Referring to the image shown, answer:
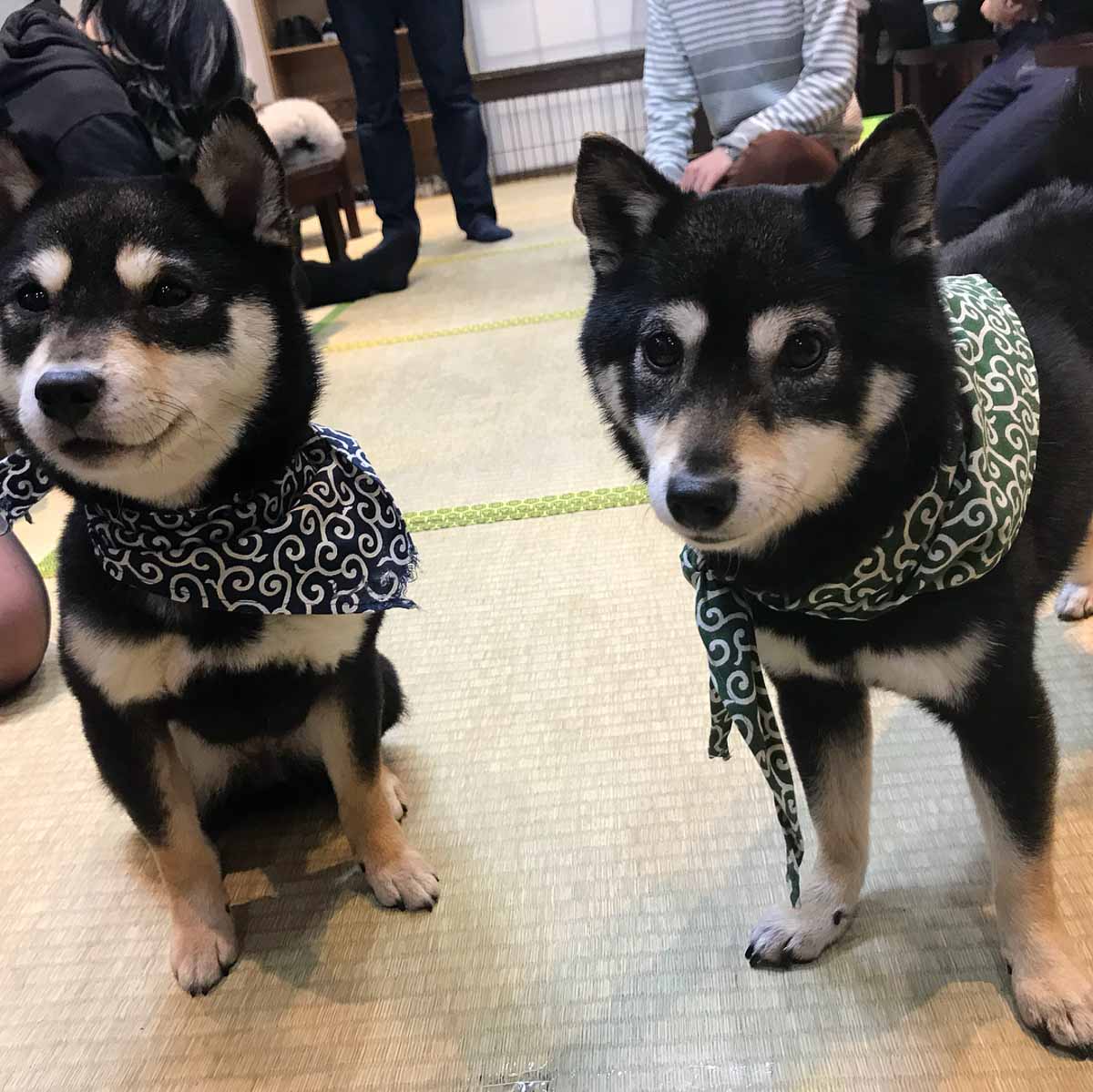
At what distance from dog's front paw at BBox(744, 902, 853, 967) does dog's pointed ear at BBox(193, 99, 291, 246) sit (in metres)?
0.91

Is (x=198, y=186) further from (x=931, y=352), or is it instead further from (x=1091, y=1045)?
(x=1091, y=1045)

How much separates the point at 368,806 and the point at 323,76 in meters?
6.12

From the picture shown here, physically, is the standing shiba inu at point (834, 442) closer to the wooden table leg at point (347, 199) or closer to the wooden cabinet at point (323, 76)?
the wooden table leg at point (347, 199)

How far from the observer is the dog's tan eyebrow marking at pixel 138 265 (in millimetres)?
958

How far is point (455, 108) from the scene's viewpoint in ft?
14.2

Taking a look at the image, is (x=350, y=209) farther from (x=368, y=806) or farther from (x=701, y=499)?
(x=701, y=499)

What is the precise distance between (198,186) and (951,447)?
81 centimetres

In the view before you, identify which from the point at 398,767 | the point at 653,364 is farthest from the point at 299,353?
the point at 398,767

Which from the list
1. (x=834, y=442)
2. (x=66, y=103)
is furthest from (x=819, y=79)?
(x=834, y=442)

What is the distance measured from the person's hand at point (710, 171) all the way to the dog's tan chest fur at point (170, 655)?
5.85 ft

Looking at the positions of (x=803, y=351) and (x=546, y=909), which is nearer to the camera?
(x=803, y=351)

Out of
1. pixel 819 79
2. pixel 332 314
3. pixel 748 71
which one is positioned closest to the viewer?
pixel 819 79

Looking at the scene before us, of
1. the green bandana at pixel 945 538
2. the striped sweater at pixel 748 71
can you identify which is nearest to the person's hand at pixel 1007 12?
the striped sweater at pixel 748 71

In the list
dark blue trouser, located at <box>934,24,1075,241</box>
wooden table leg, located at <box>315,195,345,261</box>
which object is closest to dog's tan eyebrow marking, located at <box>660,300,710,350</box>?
dark blue trouser, located at <box>934,24,1075,241</box>
